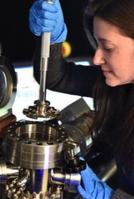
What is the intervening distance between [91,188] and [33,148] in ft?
0.94

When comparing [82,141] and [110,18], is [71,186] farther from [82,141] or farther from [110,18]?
[110,18]

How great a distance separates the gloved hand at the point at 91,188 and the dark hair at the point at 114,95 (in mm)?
155

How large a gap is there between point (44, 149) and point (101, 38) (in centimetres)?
34

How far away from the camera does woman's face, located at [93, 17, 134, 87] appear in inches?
34.3

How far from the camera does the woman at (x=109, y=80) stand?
2.85 feet

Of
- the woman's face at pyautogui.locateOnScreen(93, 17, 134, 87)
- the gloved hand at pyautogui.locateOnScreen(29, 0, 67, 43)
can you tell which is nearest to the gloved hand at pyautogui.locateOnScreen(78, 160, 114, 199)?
the woman's face at pyautogui.locateOnScreen(93, 17, 134, 87)

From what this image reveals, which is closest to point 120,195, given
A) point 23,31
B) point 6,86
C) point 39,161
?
point 39,161

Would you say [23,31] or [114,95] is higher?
[23,31]

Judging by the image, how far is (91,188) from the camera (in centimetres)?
92

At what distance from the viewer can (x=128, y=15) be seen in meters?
0.86

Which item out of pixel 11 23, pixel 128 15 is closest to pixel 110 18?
pixel 128 15

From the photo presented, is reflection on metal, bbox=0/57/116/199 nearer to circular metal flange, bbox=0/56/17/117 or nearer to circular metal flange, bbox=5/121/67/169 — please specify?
circular metal flange, bbox=5/121/67/169

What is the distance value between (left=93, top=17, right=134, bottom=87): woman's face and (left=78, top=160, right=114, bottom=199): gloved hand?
0.84 feet

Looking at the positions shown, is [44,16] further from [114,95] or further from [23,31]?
[23,31]
